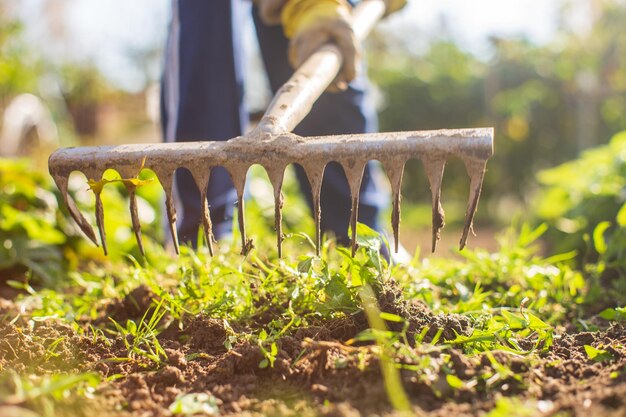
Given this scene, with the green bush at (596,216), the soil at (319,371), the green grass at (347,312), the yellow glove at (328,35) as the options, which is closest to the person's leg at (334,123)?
the yellow glove at (328,35)

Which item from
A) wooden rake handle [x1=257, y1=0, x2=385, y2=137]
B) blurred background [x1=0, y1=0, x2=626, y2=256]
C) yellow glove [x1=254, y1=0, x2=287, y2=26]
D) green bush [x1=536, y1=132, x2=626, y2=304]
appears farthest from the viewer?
blurred background [x1=0, y1=0, x2=626, y2=256]

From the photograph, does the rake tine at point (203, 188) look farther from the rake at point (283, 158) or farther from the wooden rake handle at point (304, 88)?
the wooden rake handle at point (304, 88)

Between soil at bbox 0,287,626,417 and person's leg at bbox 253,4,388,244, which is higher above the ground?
person's leg at bbox 253,4,388,244

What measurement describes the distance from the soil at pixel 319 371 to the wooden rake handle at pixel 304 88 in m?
0.62

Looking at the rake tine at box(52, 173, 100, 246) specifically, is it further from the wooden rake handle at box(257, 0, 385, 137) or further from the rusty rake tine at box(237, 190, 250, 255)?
the wooden rake handle at box(257, 0, 385, 137)

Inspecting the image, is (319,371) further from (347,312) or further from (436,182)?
(436,182)

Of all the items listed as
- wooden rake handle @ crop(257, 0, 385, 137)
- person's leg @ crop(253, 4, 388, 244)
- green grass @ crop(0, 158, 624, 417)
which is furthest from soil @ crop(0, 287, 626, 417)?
person's leg @ crop(253, 4, 388, 244)

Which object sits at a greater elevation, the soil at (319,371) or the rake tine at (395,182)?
the rake tine at (395,182)

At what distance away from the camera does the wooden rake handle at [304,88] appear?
1988mm

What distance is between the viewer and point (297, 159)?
188 cm

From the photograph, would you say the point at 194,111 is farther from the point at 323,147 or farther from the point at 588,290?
the point at 588,290

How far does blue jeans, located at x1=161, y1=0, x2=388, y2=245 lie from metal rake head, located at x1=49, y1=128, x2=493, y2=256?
918 mm

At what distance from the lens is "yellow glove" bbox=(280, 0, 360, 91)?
256 cm

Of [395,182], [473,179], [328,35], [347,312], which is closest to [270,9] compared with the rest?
[328,35]
